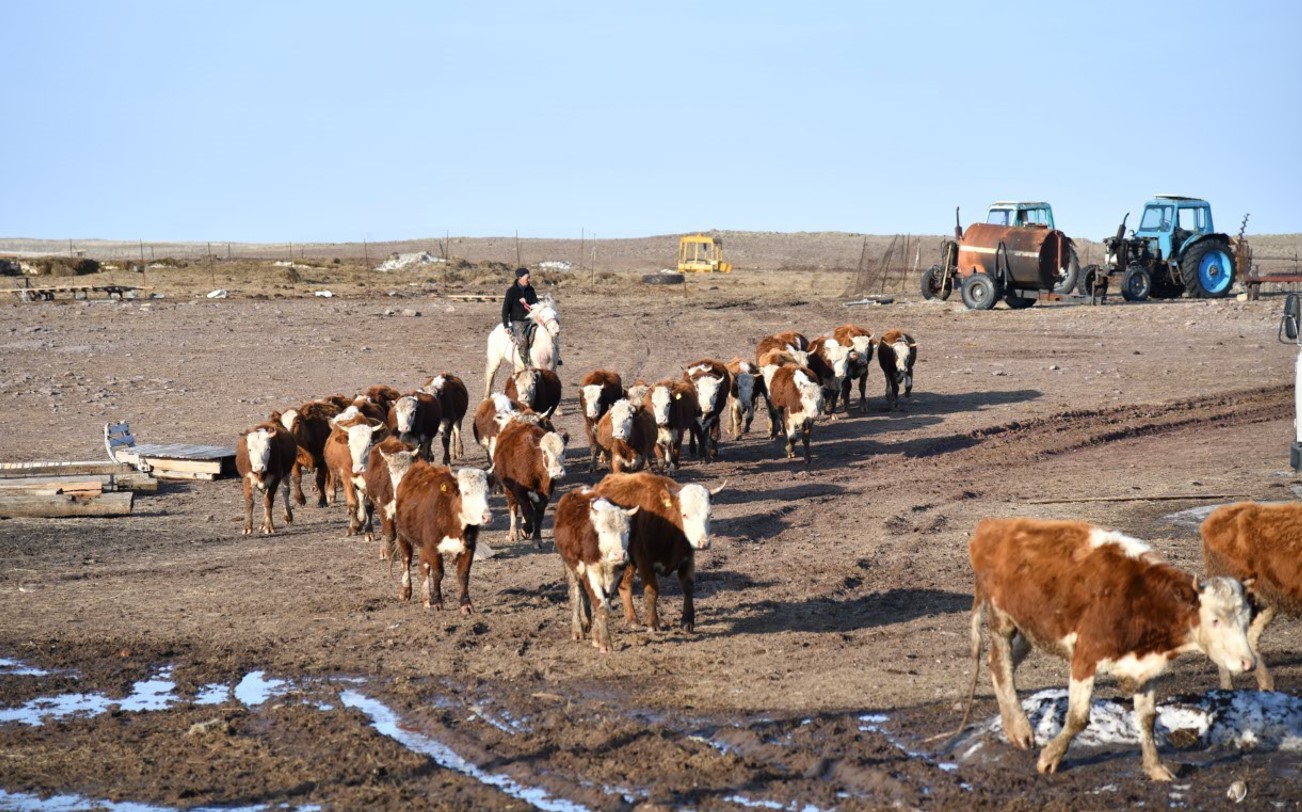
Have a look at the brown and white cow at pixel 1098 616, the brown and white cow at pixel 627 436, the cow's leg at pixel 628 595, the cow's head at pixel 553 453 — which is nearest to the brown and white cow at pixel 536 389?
the brown and white cow at pixel 627 436

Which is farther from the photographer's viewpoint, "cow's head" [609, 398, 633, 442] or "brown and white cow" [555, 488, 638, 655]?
"cow's head" [609, 398, 633, 442]

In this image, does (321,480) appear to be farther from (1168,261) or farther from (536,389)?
(1168,261)

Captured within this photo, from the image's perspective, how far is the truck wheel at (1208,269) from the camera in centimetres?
3800

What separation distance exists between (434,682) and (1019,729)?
4.22m

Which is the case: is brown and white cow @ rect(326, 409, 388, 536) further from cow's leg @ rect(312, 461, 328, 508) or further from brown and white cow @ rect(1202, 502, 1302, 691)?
brown and white cow @ rect(1202, 502, 1302, 691)

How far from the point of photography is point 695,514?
11.0m

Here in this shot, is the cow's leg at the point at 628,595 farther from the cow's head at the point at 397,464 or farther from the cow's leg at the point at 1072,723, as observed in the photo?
the cow's leg at the point at 1072,723

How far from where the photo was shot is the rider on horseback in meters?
22.1

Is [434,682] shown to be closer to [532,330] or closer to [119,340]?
[532,330]

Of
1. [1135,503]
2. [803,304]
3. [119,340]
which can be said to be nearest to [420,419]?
[1135,503]

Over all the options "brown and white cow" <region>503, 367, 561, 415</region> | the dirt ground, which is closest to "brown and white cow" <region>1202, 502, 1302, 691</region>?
the dirt ground

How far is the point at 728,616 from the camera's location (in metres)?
11.6

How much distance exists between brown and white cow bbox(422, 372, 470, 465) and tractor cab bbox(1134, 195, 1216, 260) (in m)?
25.4

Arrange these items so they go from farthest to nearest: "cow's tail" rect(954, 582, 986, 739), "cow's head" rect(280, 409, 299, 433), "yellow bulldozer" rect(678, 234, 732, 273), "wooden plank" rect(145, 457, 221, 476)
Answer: "yellow bulldozer" rect(678, 234, 732, 273), "wooden plank" rect(145, 457, 221, 476), "cow's head" rect(280, 409, 299, 433), "cow's tail" rect(954, 582, 986, 739)
